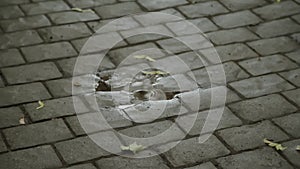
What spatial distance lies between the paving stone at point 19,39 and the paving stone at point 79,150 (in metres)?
1.50

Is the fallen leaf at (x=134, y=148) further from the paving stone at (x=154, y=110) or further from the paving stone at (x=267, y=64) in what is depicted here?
the paving stone at (x=267, y=64)

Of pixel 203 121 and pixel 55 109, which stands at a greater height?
pixel 203 121

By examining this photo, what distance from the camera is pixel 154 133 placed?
404 centimetres

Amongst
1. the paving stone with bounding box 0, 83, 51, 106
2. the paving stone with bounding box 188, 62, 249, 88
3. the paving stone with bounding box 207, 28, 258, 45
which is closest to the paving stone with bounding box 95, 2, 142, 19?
the paving stone with bounding box 207, 28, 258, 45

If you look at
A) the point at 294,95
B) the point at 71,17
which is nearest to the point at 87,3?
the point at 71,17

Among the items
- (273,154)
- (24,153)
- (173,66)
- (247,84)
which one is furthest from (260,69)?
(24,153)

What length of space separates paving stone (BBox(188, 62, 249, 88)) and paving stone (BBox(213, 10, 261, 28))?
0.73m

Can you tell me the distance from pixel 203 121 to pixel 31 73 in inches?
59.8

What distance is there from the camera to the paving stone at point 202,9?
5.63 m

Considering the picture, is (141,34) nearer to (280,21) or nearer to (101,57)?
(101,57)

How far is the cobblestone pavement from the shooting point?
3.81 m

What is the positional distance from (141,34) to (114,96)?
1019 mm

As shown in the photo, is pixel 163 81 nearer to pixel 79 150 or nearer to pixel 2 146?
pixel 79 150

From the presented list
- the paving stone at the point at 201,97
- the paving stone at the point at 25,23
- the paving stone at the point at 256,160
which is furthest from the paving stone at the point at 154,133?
the paving stone at the point at 25,23
